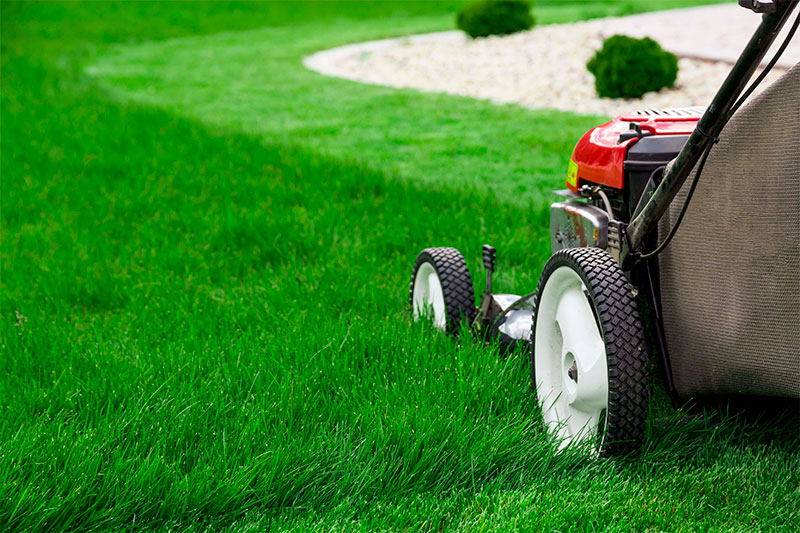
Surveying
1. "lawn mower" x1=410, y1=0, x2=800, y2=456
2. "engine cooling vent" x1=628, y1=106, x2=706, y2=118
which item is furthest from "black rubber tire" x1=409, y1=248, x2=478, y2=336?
"engine cooling vent" x1=628, y1=106, x2=706, y2=118

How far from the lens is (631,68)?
8172 mm

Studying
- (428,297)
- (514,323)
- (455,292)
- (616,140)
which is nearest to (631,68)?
(428,297)

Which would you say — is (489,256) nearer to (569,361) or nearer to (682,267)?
(569,361)

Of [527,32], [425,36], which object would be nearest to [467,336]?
[527,32]

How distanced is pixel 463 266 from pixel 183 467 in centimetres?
117

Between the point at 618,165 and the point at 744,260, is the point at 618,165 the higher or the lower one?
the higher one

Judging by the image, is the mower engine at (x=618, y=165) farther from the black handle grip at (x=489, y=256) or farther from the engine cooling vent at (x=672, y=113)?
the black handle grip at (x=489, y=256)

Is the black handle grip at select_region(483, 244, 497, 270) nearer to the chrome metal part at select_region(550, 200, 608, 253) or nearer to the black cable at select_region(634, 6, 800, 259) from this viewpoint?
the chrome metal part at select_region(550, 200, 608, 253)

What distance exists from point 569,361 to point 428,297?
95 centimetres


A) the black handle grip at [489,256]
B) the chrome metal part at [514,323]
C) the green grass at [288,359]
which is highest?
the black handle grip at [489,256]

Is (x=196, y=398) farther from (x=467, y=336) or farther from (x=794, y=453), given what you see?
(x=794, y=453)

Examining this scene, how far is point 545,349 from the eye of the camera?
226 cm

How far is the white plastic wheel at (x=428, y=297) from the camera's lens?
2859mm

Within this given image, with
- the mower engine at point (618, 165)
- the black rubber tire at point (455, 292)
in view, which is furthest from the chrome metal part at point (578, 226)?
the black rubber tire at point (455, 292)
